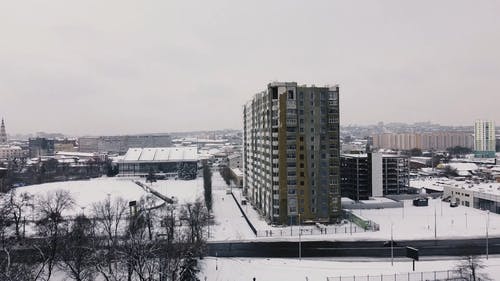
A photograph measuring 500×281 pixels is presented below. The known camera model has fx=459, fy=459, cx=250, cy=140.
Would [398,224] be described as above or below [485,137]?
below

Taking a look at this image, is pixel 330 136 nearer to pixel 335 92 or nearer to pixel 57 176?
pixel 335 92

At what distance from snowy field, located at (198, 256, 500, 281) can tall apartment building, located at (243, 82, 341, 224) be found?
625 inches

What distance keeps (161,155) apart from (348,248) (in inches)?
3402

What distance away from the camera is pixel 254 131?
6456 centimetres

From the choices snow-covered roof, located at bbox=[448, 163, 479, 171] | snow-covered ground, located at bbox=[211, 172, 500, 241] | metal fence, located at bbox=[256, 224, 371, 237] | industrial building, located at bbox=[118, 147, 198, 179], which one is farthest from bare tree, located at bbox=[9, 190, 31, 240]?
snow-covered roof, located at bbox=[448, 163, 479, 171]

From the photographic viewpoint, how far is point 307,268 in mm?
33688

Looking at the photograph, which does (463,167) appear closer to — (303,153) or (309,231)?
(303,153)

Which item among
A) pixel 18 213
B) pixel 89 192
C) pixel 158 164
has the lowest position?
pixel 89 192

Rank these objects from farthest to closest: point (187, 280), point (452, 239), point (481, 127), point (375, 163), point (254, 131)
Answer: point (481, 127) < point (375, 163) < point (254, 131) < point (452, 239) < point (187, 280)

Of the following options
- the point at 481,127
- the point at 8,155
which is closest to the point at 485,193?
the point at 481,127

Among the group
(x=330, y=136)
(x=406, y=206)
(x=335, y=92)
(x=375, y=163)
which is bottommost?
(x=406, y=206)

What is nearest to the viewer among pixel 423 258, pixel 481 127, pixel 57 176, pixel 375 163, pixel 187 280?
pixel 187 280

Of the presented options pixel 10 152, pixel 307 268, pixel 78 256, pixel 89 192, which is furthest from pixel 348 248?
pixel 10 152

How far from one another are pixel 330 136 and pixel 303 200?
803 centimetres
